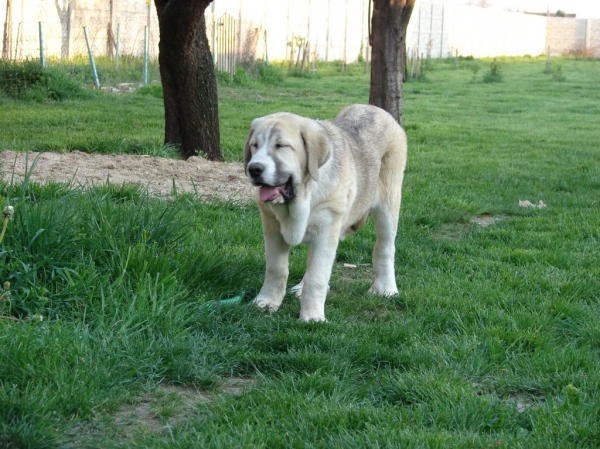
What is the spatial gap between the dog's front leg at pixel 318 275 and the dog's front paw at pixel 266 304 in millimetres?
230

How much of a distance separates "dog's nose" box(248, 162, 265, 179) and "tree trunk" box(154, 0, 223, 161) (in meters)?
5.18

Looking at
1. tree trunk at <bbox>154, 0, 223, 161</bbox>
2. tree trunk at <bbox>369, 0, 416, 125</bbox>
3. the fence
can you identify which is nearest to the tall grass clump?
the fence

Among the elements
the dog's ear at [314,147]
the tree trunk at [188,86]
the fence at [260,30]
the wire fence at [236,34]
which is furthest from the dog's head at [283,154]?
the fence at [260,30]

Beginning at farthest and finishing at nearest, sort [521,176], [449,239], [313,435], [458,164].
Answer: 1. [458,164]
2. [521,176]
3. [449,239]
4. [313,435]

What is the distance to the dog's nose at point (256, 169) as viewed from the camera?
435cm

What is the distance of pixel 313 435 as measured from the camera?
3311mm

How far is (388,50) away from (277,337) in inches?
273

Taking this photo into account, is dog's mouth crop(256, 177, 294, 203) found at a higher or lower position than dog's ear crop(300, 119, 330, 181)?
lower

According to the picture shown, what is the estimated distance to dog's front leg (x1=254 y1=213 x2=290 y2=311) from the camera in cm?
502

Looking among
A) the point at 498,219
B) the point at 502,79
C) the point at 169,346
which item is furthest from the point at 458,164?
the point at 502,79

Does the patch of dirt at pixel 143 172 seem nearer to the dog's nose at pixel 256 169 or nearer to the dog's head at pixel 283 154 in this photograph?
the dog's head at pixel 283 154

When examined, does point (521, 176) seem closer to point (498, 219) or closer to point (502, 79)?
point (498, 219)

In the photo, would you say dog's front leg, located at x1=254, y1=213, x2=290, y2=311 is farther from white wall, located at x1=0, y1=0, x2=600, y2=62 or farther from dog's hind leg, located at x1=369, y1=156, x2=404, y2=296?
white wall, located at x1=0, y1=0, x2=600, y2=62

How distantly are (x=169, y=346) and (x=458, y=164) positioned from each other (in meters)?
7.93
